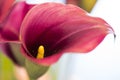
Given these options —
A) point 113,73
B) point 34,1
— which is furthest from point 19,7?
point 113,73

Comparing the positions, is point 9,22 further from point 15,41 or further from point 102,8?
point 102,8

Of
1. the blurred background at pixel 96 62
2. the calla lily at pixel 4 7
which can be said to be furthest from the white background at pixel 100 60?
the calla lily at pixel 4 7

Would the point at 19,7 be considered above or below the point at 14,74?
above

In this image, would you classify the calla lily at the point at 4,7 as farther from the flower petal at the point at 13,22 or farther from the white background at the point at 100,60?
the white background at the point at 100,60

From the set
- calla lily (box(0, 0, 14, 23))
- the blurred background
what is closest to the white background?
the blurred background

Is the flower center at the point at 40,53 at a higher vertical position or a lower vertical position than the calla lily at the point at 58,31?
lower

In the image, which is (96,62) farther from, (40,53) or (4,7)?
(4,7)

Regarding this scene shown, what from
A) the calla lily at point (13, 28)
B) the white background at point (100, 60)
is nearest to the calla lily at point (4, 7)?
the calla lily at point (13, 28)
